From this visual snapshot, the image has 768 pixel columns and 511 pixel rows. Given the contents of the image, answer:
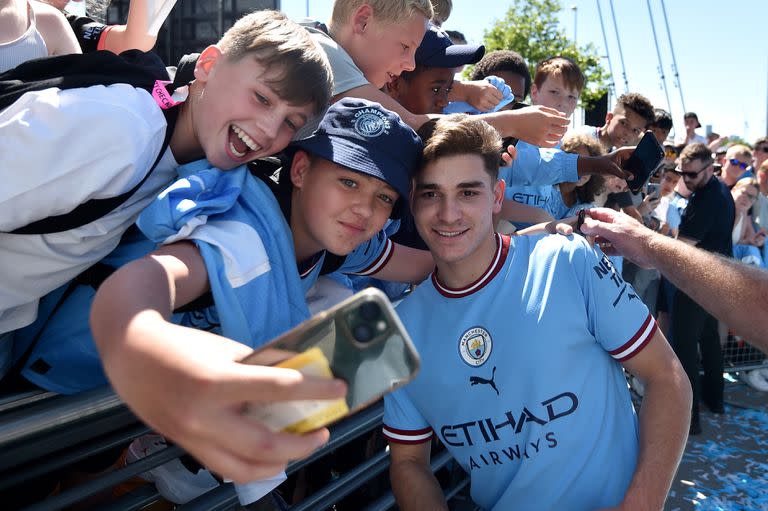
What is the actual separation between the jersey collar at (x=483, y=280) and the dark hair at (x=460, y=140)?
0.83 feet

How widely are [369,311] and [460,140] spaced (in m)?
1.39

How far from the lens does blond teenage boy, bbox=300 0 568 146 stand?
2.42 meters

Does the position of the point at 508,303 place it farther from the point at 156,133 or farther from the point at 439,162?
the point at 156,133

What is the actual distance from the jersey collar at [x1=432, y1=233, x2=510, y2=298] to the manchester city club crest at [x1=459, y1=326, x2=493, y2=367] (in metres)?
0.12

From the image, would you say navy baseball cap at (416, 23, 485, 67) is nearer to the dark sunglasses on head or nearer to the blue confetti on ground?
the blue confetti on ground

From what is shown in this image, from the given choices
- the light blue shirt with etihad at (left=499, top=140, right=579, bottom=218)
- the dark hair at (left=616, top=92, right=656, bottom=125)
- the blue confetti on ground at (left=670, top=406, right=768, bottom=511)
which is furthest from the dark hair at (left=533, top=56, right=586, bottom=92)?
the blue confetti on ground at (left=670, top=406, right=768, bottom=511)

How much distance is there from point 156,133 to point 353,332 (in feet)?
3.20

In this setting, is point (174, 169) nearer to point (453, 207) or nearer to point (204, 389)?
point (453, 207)

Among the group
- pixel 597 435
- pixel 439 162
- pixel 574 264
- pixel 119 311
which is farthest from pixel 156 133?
pixel 597 435

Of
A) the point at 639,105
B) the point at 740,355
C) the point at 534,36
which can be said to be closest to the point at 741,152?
the point at 740,355

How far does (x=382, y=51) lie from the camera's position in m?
2.70

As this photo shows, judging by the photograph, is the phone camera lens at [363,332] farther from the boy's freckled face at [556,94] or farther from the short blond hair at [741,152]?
the short blond hair at [741,152]

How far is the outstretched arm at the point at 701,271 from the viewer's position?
1927 mm

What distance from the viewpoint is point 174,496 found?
1628mm
